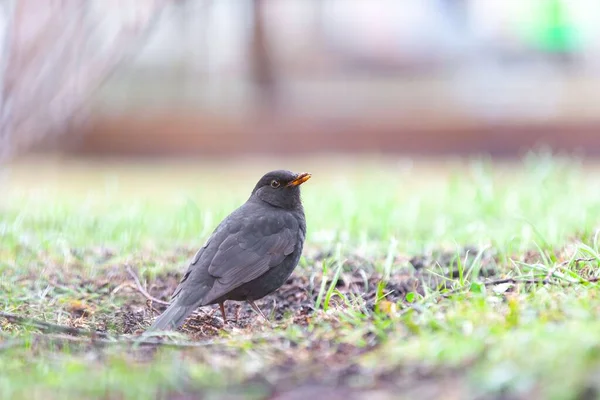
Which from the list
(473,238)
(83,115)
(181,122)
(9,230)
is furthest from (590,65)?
(9,230)

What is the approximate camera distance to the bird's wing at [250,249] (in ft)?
14.1

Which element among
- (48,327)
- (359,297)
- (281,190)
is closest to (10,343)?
(48,327)

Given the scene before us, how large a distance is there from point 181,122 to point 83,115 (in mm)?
2537

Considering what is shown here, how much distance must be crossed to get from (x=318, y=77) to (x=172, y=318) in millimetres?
13102

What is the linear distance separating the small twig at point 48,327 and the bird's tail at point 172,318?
0.81 ft

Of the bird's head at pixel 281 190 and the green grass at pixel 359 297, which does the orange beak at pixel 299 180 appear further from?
the green grass at pixel 359 297

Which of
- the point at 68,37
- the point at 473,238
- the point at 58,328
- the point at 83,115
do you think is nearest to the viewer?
the point at 58,328

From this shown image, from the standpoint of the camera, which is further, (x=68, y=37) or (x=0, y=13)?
(x=0, y=13)

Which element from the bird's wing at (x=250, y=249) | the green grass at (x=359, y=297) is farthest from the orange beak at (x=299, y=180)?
the green grass at (x=359, y=297)

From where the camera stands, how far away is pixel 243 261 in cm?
442

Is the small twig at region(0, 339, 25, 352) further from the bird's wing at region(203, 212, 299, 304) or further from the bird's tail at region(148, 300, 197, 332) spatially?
the bird's wing at region(203, 212, 299, 304)

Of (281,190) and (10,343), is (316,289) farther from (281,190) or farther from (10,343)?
(10,343)

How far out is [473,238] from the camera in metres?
5.54

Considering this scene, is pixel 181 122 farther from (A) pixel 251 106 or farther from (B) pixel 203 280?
(B) pixel 203 280
